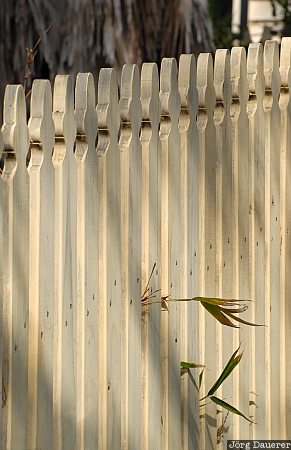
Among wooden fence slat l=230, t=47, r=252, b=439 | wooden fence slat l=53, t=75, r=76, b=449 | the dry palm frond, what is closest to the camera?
wooden fence slat l=53, t=75, r=76, b=449

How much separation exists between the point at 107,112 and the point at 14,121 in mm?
405

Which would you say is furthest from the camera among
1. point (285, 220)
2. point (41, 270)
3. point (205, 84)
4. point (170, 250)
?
point (285, 220)

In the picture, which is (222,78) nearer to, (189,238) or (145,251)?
(189,238)

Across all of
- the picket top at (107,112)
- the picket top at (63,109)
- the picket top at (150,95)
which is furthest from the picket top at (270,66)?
the picket top at (63,109)

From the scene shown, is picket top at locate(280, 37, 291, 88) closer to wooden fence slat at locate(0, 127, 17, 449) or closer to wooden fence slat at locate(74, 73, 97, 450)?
wooden fence slat at locate(74, 73, 97, 450)

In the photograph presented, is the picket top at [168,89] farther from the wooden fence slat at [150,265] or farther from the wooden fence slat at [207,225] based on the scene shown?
the wooden fence slat at [207,225]

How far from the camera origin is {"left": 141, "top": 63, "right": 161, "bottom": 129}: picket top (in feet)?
9.99

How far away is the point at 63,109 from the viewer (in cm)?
265

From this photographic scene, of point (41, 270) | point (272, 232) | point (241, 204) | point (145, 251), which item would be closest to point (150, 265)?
point (145, 251)

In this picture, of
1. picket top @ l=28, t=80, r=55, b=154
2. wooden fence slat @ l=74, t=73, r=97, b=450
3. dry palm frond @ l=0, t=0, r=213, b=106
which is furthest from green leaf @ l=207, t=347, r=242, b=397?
dry palm frond @ l=0, t=0, r=213, b=106

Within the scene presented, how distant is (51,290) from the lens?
8.53ft

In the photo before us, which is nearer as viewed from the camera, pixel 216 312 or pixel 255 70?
pixel 216 312

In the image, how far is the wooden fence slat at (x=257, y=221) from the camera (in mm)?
3719

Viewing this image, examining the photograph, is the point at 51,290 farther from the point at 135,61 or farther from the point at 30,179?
the point at 135,61
